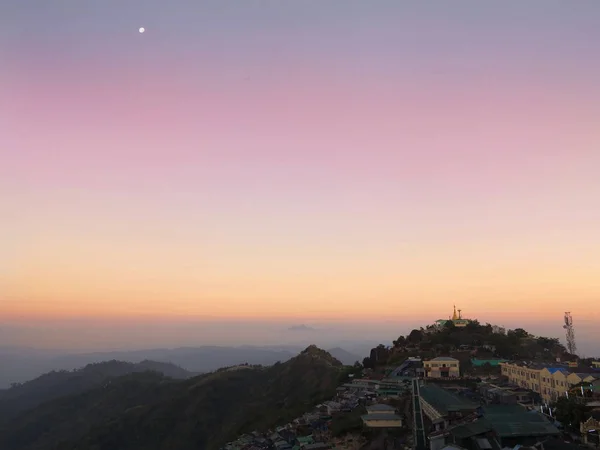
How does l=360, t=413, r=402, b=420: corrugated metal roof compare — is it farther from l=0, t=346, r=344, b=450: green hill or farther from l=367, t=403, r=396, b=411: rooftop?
l=0, t=346, r=344, b=450: green hill

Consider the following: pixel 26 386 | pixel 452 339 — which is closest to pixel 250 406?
pixel 452 339

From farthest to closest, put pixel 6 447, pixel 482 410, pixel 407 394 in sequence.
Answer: pixel 6 447 → pixel 407 394 → pixel 482 410

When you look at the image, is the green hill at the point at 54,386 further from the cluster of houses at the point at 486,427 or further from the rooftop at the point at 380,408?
the cluster of houses at the point at 486,427

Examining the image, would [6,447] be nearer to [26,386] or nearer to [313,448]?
[26,386]

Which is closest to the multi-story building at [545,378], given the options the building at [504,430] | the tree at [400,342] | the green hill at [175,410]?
the building at [504,430]

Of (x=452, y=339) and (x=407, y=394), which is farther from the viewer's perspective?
(x=452, y=339)

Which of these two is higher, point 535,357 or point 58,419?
point 535,357

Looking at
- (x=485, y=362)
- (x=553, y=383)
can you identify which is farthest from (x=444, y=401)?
(x=485, y=362)

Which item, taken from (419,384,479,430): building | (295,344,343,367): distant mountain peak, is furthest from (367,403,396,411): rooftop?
(295,344,343,367): distant mountain peak
